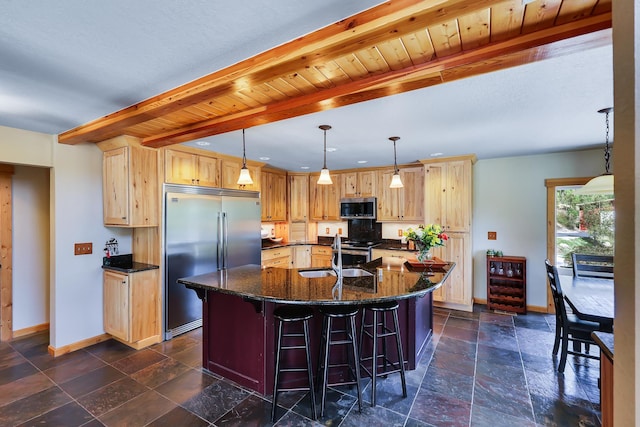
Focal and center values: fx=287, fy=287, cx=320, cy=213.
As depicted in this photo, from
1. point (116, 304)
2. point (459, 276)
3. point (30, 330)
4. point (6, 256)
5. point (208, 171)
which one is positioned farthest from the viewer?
point (459, 276)

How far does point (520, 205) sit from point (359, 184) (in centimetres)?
262

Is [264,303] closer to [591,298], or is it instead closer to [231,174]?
[231,174]

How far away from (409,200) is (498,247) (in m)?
1.56

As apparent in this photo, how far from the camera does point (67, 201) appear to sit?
319 centimetres

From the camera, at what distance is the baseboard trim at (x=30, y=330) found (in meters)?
3.53

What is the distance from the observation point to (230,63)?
1.73 metres

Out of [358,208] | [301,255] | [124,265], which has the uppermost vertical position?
[358,208]

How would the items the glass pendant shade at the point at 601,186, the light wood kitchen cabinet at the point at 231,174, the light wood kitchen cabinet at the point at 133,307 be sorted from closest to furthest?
the glass pendant shade at the point at 601,186 → the light wood kitchen cabinet at the point at 133,307 → the light wood kitchen cabinet at the point at 231,174

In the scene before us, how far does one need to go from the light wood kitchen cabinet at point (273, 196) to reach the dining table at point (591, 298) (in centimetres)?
432

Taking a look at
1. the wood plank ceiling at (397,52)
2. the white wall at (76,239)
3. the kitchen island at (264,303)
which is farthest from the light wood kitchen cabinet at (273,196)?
the wood plank ceiling at (397,52)

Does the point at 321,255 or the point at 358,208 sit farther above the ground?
the point at 358,208

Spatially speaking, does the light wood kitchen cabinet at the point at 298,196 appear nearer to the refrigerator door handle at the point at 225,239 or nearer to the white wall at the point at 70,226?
the refrigerator door handle at the point at 225,239

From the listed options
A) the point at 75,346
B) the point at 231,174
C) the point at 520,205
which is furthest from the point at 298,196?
the point at 75,346

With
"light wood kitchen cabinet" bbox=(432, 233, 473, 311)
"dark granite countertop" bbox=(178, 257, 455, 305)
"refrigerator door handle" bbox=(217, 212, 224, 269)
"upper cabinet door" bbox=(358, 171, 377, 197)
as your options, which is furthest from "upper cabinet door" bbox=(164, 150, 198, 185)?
"light wood kitchen cabinet" bbox=(432, 233, 473, 311)
